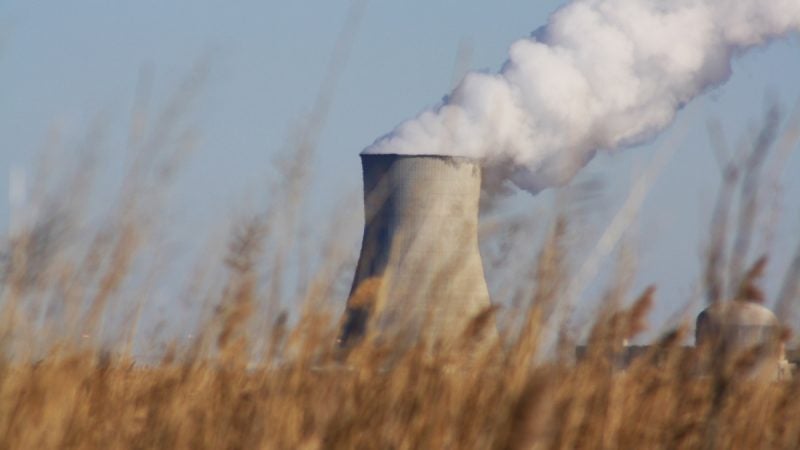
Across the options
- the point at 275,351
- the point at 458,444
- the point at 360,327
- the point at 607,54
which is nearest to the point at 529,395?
the point at 458,444

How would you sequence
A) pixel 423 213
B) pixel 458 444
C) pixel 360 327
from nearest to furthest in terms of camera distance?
pixel 458 444 → pixel 360 327 → pixel 423 213

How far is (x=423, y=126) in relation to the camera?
81.0 ft

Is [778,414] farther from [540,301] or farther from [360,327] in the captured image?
[540,301]

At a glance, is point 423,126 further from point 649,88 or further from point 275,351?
point 275,351

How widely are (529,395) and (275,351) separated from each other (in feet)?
4.17

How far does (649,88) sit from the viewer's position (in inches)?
928

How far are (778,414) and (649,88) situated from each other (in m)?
20.7

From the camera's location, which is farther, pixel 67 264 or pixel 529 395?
pixel 67 264

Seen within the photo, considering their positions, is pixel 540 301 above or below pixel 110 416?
above

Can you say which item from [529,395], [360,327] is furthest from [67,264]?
[529,395]

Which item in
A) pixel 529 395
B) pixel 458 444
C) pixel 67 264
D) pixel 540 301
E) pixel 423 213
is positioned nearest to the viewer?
pixel 529 395

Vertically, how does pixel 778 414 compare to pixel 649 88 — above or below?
below

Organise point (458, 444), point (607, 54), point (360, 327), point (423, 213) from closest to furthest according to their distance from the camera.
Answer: point (458, 444), point (360, 327), point (423, 213), point (607, 54)

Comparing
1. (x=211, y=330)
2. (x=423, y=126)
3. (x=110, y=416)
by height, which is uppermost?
(x=423, y=126)
